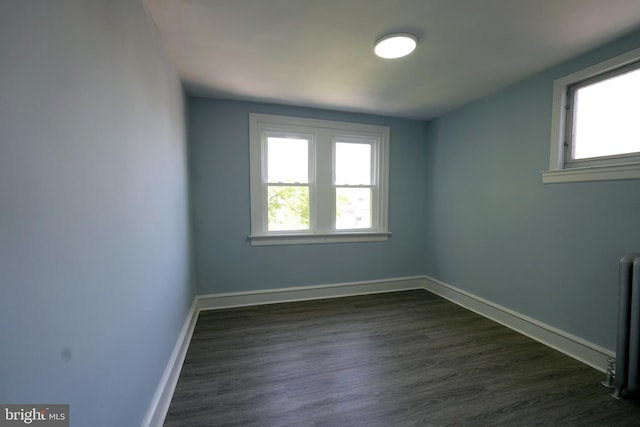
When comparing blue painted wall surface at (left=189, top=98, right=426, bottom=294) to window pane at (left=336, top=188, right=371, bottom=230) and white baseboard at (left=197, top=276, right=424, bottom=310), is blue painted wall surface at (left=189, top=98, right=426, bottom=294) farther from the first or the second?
window pane at (left=336, top=188, right=371, bottom=230)

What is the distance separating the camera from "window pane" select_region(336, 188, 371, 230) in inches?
141

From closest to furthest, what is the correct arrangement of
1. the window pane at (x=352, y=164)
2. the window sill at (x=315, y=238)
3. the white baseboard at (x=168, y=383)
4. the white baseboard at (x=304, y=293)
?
Result: the white baseboard at (x=168, y=383), the white baseboard at (x=304, y=293), the window sill at (x=315, y=238), the window pane at (x=352, y=164)

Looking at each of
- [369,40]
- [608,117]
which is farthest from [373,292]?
[369,40]

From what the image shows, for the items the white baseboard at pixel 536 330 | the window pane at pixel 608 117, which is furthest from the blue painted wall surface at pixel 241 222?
the window pane at pixel 608 117

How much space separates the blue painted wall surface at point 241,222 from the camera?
3025mm

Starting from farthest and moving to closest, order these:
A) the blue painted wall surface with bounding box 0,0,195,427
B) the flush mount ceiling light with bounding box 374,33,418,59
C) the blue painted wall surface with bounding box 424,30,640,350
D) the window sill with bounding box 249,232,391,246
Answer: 1. the window sill with bounding box 249,232,391,246
2. the blue painted wall surface with bounding box 424,30,640,350
3. the flush mount ceiling light with bounding box 374,33,418,59
4. the blue painted wall surface with bounding box 0,0,195,427

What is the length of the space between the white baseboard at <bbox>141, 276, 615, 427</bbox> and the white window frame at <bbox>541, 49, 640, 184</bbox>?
1328 mm

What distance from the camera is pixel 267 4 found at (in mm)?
1545

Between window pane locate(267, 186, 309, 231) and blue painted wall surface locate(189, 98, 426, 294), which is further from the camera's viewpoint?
window pane locate(267, 186, 309, 231)

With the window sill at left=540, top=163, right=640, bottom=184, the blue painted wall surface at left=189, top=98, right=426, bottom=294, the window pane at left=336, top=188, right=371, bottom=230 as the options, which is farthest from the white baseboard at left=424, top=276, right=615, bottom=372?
the window pane at left=336, top=188, right=371, bottom=230

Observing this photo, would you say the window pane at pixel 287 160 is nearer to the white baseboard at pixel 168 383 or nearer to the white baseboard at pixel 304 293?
the white baseboard at pixel 304 293

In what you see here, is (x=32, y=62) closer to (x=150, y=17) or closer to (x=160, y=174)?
(x=160, y=174)

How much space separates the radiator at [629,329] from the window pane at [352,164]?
101 inches

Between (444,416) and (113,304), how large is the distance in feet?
6.16
